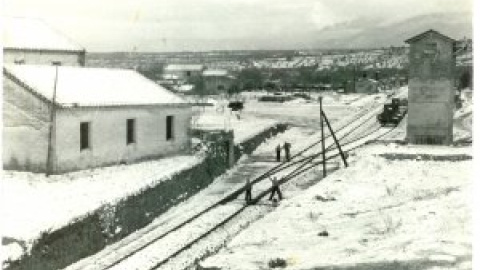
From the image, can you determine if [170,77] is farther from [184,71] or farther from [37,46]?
[37,46]

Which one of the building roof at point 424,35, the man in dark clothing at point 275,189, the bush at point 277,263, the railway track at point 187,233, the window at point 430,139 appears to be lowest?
the railway track at point 187,233

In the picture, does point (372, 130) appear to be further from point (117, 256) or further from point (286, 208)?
point (117, 256)

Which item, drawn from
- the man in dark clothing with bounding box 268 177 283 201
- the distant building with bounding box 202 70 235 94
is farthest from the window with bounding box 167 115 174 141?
the distant building with bounding box 202 70 235 94

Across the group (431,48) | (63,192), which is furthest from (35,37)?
(431,48)

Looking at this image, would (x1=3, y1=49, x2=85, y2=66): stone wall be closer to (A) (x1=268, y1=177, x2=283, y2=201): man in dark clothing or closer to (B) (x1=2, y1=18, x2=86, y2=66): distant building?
(B) (x1=2, y1=18, x2=86, y2=66): distant building

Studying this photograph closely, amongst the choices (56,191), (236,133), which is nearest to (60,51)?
(236,133)

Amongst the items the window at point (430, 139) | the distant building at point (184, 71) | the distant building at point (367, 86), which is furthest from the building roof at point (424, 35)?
the distant building at point (184, 71)

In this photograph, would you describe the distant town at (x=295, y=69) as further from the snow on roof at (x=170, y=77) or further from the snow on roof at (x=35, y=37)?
the snow on roof at (x=35, y=37)

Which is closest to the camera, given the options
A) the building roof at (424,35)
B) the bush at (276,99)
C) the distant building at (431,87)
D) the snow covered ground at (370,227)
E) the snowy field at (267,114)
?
the snow covered ground at (370,227)
